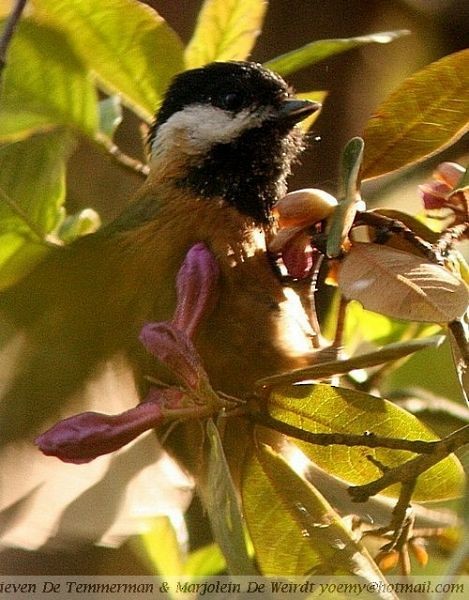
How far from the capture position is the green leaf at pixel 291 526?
861 mm

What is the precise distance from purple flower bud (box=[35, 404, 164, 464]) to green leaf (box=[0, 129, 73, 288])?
1.11ft

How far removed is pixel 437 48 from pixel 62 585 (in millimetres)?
1430

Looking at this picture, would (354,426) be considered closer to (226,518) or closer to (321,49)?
(226,518)

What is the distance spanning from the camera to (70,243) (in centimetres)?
116

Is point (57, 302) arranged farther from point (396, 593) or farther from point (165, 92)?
point (396, 593)

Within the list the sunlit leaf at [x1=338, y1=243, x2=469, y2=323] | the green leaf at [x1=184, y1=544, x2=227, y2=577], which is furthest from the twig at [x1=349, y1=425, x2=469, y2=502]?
the green leaf at [x1=184, y1=544, x2=227, y2=577]

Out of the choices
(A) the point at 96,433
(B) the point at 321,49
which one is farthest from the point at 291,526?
(B) the point at 321,49

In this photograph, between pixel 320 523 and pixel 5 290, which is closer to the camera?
pixel 320 523

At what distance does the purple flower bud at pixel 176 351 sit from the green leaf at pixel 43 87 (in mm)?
478

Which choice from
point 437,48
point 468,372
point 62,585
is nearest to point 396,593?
point 468,372

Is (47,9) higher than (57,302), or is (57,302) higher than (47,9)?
→ (47,9)

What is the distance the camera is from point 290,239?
1007 millimetres

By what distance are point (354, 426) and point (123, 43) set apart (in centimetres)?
55

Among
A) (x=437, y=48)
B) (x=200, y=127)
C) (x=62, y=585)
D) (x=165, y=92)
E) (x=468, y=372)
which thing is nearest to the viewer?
(x=468, y=372)
